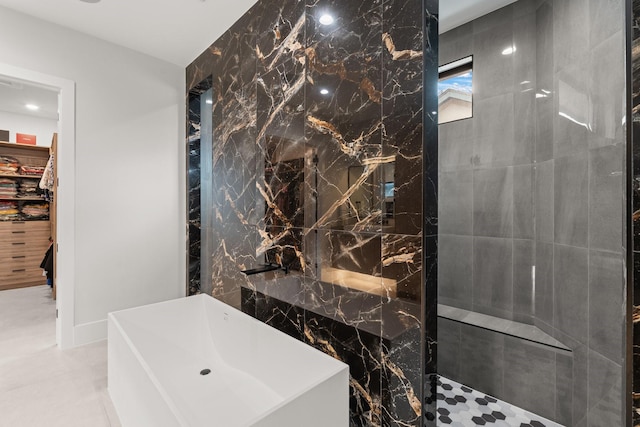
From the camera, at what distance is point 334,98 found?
175 cm

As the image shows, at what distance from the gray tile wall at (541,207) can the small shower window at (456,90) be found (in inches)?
3.0

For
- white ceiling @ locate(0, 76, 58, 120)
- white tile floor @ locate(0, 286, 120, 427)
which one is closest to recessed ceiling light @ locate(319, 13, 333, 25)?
white tile floor @ locate(0, 286, 120, 427)

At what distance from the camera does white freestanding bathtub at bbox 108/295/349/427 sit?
50.0 inches

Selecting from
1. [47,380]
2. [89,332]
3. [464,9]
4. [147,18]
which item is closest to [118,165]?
[147,18]

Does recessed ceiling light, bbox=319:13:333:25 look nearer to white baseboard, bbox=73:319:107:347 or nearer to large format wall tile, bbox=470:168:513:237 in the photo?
large format wall tile, bbox=470:168:513:237

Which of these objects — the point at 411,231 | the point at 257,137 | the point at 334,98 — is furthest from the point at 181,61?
the point at 411,231

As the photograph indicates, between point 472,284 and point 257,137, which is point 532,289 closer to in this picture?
point 472,284

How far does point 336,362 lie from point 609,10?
2.48 m

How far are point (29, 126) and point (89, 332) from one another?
4467 millimetres

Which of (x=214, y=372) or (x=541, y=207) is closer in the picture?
(x=214, y=372)

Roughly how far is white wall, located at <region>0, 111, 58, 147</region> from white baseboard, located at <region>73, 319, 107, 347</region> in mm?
4187

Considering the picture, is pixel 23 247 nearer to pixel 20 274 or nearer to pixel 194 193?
pixel 20 274

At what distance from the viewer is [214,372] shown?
2111 millimetres

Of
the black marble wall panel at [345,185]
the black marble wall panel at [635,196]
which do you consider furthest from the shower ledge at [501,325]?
the black marble wall panel at [345,185]
